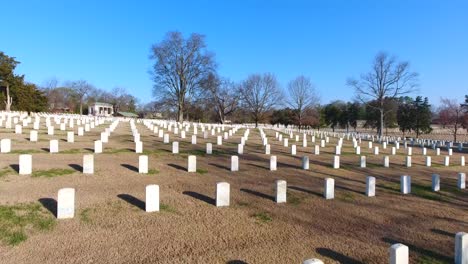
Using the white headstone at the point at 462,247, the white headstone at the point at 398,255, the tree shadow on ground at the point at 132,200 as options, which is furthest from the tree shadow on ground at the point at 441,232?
the tree shadow on ground at the point at 132,200

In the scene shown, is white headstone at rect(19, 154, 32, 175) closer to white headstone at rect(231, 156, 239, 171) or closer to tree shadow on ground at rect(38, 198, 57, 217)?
tree shadow on ground at rect(38, 198, 57, 217)

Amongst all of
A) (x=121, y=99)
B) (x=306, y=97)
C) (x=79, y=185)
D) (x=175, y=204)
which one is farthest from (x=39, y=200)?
(x=121, y=99)

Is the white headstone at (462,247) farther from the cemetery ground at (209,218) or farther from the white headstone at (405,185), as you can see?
the white headstone at (405,185)

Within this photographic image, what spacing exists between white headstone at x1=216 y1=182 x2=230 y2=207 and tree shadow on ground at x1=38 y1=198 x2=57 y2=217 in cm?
319

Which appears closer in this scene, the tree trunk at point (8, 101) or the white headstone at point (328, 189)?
the white headstone at point (328, 189)

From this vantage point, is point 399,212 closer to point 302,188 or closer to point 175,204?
point 302,188

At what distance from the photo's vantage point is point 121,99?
342 ft

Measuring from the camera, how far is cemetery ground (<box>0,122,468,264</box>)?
211 inches

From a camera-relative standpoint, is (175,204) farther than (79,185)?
No

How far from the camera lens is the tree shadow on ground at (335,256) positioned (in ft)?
17.3

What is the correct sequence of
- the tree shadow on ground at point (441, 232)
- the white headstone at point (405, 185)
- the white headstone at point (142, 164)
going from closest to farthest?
the tree shadow on ground at point (441, 232) < the white headstone at point (405, 185) < the white headstone at point (142, 164)

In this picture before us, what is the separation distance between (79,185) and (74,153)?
4624mm

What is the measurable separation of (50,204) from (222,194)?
3.49 metres

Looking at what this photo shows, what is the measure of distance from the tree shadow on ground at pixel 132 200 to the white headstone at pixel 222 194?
1.59m
